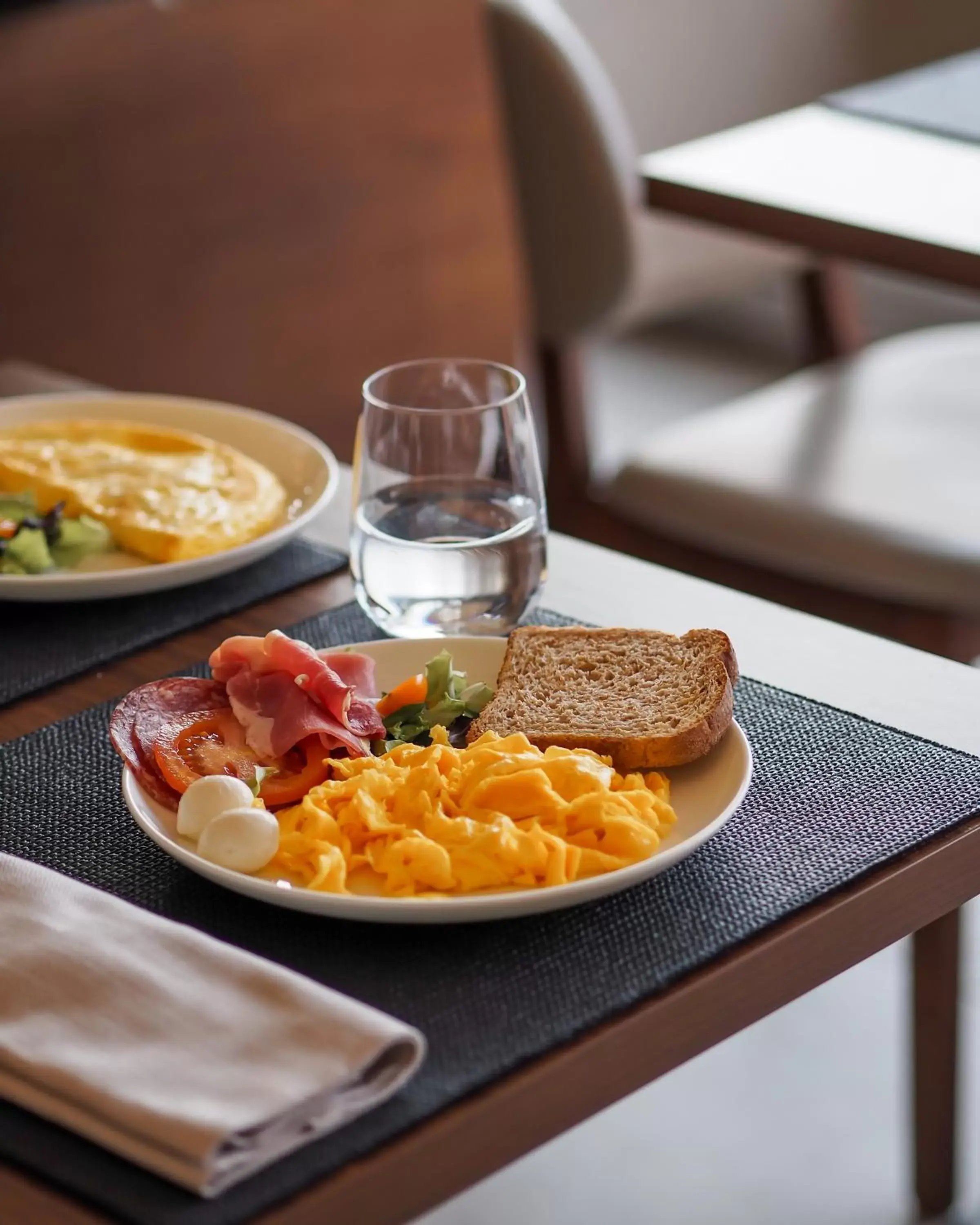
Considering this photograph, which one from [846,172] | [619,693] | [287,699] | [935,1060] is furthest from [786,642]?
[846,172]

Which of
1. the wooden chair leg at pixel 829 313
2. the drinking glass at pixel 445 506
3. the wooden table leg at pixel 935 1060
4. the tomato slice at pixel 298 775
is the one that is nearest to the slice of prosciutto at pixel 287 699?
the tomato slice at pixel 298 775

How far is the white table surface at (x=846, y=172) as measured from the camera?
1.58m

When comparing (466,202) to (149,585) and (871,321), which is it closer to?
(871,321)

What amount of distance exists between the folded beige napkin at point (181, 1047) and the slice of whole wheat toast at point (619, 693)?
0.21 meters

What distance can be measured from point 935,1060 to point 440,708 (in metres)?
0.87

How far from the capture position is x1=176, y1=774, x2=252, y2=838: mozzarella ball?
75cm

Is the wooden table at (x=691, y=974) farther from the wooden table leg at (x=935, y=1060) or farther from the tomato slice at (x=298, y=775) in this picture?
the wooden table leg at (x=935, y=1060)

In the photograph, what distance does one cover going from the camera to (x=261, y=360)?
2.92 metres

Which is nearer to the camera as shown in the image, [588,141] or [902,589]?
[902,589]

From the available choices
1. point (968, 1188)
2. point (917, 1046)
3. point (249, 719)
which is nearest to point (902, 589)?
point (917, 1046)

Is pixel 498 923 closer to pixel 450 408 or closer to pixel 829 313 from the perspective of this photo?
pixel 450 408

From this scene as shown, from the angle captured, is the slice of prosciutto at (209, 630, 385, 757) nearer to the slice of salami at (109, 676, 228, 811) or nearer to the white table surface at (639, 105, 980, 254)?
the slice of salami at (109, 676, 228, 811)

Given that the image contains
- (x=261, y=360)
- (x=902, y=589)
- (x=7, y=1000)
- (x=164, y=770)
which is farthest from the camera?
(x=261, y=360)

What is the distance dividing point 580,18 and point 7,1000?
3.08 m
